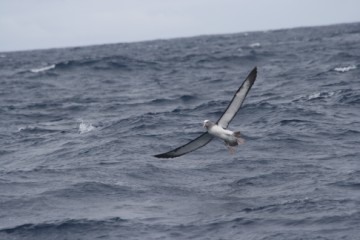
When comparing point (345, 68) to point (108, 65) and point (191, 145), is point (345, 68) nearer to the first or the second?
point (108, 65)

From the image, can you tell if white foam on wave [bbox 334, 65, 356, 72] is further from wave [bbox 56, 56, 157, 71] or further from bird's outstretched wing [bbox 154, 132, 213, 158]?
bird's outstretched wing [bbox 154, 132, 213, 158]

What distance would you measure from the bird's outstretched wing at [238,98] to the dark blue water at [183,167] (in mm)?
1765

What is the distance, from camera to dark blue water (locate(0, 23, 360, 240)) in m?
12.1

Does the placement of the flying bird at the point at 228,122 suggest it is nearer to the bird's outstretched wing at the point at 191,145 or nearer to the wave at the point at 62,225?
the bird's outstretched wing at the point at 191,145

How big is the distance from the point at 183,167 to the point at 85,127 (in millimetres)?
8571

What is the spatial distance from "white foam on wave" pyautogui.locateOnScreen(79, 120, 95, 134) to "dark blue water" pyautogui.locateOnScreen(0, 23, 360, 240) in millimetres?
49

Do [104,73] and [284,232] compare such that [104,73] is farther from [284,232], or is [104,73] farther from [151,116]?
[284,232]

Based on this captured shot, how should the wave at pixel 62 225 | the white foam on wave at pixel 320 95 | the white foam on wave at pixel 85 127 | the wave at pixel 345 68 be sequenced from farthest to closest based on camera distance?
the wave at pixel 345 68
the white foam on wave at pixel 320 95
the white foam on wave at pixel 85 127
the wave at pixel 62 225

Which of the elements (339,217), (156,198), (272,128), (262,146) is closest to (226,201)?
(156,198)

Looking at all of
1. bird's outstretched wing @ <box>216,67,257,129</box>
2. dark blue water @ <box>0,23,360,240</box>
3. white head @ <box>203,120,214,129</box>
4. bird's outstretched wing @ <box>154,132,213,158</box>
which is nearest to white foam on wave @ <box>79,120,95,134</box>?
dark blue water @ <box>0,23,360,240</box>

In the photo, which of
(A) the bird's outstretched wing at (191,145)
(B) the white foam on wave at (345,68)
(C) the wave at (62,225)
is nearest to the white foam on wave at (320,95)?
A: (B) the white foam on wave at (345,68)

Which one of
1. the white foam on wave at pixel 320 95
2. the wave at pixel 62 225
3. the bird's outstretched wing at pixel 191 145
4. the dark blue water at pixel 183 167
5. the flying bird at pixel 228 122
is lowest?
the wave at pixel 62 225

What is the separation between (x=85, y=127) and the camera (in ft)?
80.0

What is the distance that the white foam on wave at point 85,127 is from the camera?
77.6 feet
